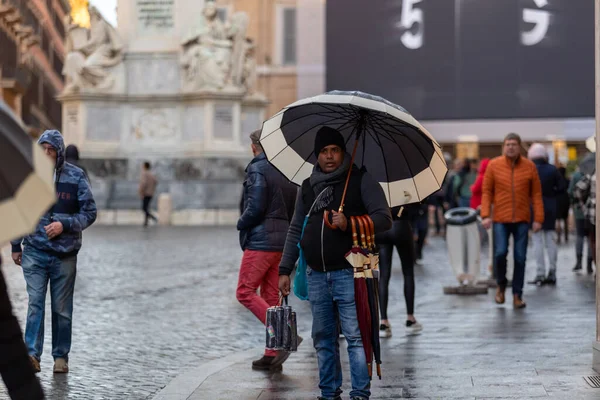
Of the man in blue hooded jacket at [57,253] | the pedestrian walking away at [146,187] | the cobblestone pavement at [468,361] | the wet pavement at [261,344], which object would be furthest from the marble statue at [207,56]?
the man in blue hooded jacket at [57,253]

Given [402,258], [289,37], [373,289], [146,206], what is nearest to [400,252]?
[402,258]

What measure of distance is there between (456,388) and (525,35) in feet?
98.7

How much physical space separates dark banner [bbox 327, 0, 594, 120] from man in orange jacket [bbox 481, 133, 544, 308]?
24.5m

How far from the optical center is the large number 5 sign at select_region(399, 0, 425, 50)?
37781mm

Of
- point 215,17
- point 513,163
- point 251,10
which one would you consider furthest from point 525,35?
point 513,163

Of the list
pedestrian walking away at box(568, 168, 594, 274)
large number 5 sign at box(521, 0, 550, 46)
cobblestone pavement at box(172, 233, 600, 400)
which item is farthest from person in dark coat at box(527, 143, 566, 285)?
large number 5 sign at box(521, 0, 550, 46)

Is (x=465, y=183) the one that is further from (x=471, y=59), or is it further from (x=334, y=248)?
(x=334, y=248)

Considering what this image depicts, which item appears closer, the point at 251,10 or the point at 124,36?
the point at 124,36

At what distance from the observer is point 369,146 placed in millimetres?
8477

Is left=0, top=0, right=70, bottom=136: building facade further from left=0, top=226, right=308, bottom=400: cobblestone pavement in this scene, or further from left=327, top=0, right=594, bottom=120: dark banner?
left=0, top=226, right=308, bottom=400: cobblestone pavement

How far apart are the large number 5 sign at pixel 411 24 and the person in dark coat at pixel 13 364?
3272cm

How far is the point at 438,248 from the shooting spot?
25234mm

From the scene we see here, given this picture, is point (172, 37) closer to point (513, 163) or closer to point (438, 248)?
point (438, 248)

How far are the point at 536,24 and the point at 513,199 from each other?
25.0 meters
